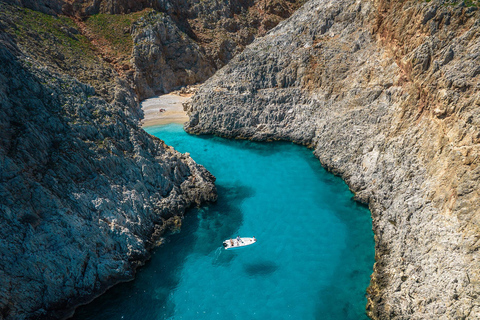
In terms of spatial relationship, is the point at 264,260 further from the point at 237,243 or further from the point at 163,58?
the point at 163,58

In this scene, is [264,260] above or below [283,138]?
below

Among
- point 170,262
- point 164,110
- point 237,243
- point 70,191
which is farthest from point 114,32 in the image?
point 237,243

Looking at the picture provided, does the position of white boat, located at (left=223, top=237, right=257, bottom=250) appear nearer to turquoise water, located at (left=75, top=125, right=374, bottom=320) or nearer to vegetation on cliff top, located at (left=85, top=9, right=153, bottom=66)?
turquoise water, located at (left=75, top=125, right=374, bottom=320)

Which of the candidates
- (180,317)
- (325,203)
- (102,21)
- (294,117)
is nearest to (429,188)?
(325,203)

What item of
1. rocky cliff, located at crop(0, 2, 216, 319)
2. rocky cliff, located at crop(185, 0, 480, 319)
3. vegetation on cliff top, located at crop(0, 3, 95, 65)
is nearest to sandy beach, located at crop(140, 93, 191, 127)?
rocky cliff, located at crop(185, 0, 480, 319)

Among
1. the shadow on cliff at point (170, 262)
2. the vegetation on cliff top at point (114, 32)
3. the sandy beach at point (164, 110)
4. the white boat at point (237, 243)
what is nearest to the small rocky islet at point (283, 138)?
the shadow on cliff at point (170, 262)

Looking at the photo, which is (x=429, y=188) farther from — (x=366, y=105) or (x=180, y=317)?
(x=180, y=317)

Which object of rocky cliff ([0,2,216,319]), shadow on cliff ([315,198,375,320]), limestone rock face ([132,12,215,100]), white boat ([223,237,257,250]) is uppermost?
limestone rock face ([132,12,215,100])
